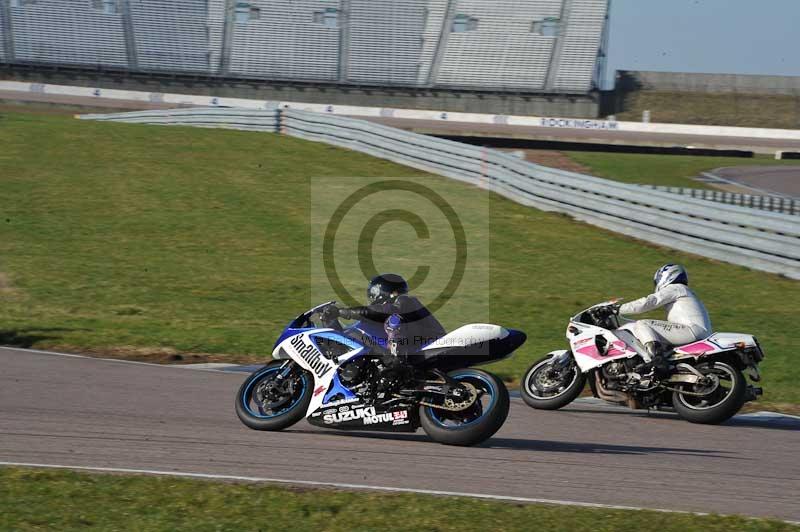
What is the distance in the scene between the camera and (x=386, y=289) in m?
7.54

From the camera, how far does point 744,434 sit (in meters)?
8.63

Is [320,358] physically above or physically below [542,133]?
below

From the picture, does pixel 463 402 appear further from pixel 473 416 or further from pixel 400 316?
pixel 400 316

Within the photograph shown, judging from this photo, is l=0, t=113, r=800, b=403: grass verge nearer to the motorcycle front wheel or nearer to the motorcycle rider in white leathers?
the motorcycle rider in white leathers

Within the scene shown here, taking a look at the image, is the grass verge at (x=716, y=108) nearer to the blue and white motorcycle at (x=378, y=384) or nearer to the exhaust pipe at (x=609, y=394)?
the exhaust pipe at (x=609, y=394)

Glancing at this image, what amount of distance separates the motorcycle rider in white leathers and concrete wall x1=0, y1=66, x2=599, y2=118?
4246 centimetres

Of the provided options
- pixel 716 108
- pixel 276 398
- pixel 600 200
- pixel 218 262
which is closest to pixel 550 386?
pixel 276 398

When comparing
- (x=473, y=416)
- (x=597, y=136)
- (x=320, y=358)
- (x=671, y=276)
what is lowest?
→ (x=473, y=416)

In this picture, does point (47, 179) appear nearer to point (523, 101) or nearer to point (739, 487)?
point (739, 487)

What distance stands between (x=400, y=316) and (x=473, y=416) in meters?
0.92

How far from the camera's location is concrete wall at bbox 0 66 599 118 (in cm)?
5131

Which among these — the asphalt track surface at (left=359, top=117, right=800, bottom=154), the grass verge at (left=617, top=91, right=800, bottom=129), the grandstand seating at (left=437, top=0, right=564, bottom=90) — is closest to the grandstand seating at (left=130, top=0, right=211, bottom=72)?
the asphalt track surface at (left=359, top=117, right=800, bottom=154)

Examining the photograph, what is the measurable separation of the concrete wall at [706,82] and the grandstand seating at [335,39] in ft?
11.7

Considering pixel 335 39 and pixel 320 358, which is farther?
pixel 335 39
